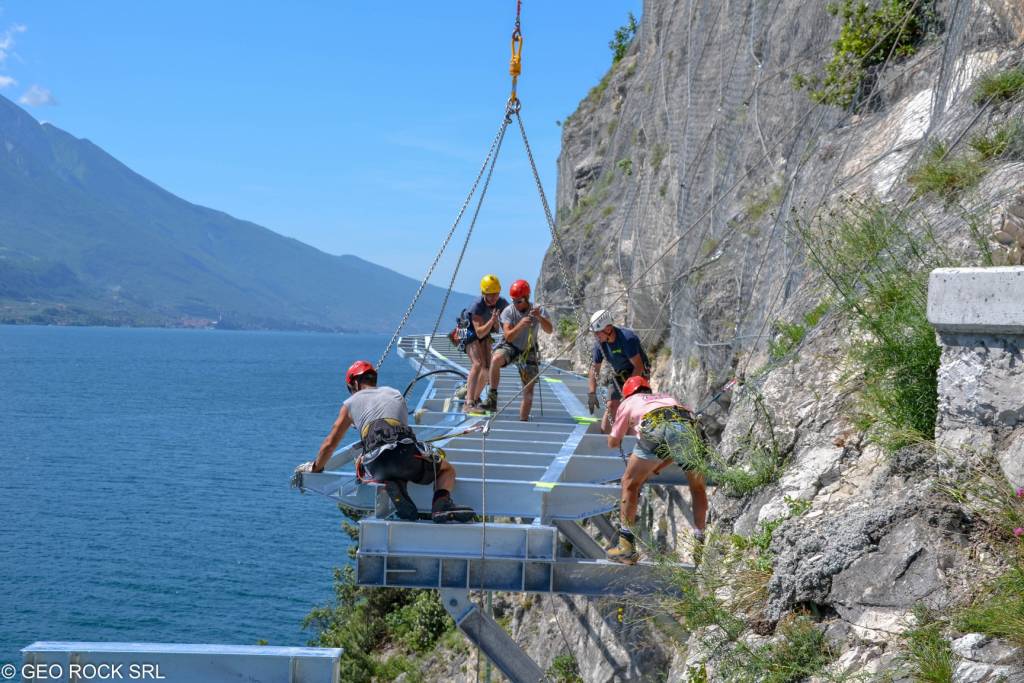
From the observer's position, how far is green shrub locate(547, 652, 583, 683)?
13883mm

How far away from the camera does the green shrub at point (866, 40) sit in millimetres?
11305

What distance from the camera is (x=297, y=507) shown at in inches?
1592

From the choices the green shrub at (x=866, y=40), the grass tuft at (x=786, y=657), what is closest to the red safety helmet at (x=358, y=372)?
the grass tuft at (x=786, y=657)

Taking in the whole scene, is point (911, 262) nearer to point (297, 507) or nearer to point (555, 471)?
point (555, 471)

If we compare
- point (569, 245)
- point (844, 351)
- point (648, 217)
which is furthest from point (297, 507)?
point (844, 351)

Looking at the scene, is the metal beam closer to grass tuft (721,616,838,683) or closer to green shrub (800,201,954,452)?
grass tuft (721,616,838,683)

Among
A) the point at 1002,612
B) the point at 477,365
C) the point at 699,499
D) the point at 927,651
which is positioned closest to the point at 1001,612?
the point at 1002,612

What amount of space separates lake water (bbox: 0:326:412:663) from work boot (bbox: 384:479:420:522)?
17.2 m

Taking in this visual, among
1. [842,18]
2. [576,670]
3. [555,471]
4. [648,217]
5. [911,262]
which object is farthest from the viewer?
[648,217]

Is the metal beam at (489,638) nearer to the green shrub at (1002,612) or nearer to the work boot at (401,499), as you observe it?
the work boot at (401,499)

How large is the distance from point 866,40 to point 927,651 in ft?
29.3

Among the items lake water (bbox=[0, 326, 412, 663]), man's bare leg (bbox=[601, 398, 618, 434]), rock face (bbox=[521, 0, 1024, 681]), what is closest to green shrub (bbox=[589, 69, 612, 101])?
rock face (bbox=[521, 0, 1024, 681])

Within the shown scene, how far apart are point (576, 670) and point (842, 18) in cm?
936

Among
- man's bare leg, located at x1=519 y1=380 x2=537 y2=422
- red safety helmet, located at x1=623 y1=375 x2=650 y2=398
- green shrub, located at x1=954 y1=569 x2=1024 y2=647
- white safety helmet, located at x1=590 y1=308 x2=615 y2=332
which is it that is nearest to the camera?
green shrub, located at x1=954 y1=569 x2=1024 y2=647
